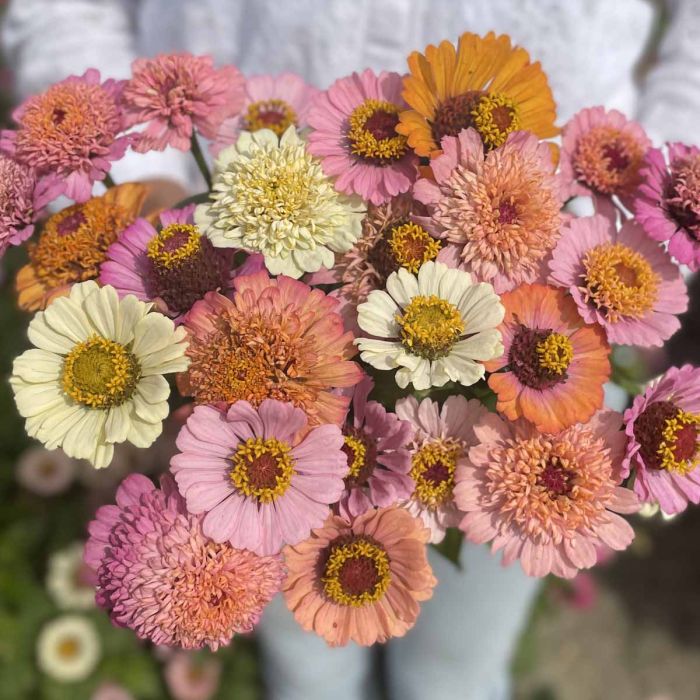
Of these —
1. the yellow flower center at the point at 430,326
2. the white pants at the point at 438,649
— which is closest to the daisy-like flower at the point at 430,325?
the yellow flower center at the point at 430,326

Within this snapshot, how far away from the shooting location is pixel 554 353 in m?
0.35

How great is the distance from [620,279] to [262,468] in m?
0.22

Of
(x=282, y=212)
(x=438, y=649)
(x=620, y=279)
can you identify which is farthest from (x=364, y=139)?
(x=438, y=649)

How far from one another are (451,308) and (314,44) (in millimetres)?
485

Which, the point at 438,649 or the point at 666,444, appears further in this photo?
the point at 438,649

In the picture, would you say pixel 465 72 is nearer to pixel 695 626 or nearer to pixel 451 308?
pixel 451 308

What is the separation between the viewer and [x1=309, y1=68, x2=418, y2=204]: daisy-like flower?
1.23ft

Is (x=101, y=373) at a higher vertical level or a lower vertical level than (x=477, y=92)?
lower

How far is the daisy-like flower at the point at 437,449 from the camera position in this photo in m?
0.37

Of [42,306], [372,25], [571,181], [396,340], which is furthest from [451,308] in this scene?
[372,25]

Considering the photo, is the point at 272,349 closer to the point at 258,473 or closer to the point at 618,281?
the point at 258,473

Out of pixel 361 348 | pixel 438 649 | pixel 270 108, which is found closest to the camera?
pixel 361 348

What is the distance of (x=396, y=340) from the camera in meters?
→ 0.36

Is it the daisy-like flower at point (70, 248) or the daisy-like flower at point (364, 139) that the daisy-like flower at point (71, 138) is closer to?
the daisy-like flower at point (70, 248)
